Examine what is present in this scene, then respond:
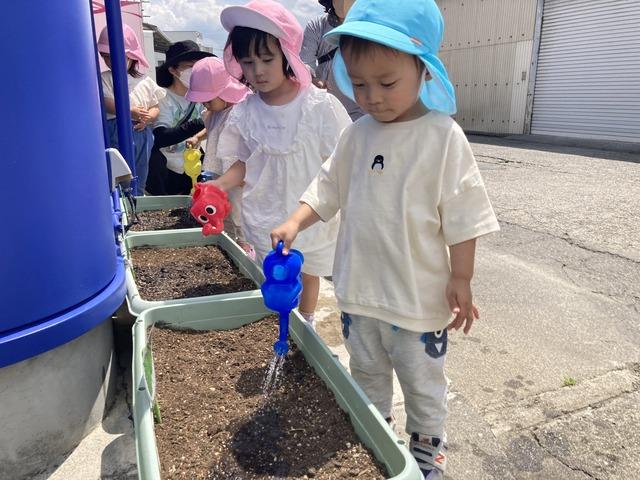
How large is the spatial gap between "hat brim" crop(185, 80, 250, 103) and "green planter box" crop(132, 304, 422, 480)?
4.32 feet

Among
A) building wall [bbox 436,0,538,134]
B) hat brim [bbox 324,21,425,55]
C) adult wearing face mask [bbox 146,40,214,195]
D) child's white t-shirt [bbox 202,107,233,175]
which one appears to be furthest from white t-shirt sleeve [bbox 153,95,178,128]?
building wall [bbox 436,0,538,134]

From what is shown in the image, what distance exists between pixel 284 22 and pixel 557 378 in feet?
5.54

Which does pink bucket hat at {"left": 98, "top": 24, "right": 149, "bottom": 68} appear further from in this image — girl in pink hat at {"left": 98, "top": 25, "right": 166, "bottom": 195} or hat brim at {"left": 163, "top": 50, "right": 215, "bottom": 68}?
hat brim at {"left": 163, "top": 50, "right": 215, "bottom": 68}

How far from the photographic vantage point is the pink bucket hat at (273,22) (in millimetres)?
1955

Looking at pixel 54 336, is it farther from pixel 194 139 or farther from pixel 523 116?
pixel 523 116

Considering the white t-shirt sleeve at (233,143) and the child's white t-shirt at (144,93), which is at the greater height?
the child's white t-shirt at (144,93)

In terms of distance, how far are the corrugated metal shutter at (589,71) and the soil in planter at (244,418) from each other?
11.1 m

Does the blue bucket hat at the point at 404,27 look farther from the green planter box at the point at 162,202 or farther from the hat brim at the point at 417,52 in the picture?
the green planter box at the point at 162,202

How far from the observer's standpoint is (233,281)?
93.3 inches

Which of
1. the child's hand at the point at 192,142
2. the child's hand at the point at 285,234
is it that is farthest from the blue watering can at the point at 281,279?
the child's hand at the point at 192,142

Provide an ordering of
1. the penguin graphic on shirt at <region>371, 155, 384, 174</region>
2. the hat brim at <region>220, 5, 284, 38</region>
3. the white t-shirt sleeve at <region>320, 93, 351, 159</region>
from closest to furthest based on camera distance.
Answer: the penguin graphic on shirt at <region>371, 155, 384, 174</region> → the hat brim at <region>220, 5, 284, 38</region> → the white t-shirt sleeve at <region>320, 93, 351, 159</region>

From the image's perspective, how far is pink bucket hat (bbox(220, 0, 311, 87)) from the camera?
1.96m

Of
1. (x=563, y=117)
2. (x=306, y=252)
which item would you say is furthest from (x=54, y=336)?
(x=563, y=117)

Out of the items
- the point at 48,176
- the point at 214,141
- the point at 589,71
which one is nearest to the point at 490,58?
the point at 589,71
